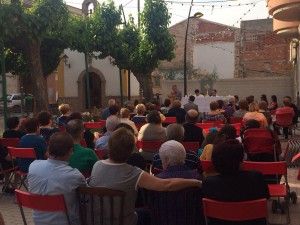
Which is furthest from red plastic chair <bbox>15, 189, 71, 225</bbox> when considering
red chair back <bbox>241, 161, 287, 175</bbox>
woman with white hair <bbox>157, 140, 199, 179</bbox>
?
red chair back <bbox>241, 161, 287, 175</bbox>

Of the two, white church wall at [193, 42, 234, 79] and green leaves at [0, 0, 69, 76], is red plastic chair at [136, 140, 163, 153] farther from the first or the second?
white church wall at [193, 42, 234, 79]

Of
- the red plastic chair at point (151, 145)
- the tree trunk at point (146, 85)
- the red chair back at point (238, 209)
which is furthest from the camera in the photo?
the tree trunk at point (146, 85)

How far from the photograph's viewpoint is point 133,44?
25.5 meters

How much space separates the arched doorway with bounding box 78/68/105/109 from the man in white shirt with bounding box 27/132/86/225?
1242 inches

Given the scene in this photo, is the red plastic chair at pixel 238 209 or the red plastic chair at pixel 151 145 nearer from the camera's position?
the red plastic chair at pixel 238 209

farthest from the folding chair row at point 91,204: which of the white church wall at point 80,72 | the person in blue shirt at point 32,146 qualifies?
the white church wall at point 80,72

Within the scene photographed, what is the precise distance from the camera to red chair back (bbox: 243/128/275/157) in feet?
23.6

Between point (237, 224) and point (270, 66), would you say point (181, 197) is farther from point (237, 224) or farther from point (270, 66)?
point (270, 66)

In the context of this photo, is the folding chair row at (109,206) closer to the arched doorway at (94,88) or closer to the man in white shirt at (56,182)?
the man in white shirt at (56,182)

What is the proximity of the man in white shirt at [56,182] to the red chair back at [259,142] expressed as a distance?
11.3 ft

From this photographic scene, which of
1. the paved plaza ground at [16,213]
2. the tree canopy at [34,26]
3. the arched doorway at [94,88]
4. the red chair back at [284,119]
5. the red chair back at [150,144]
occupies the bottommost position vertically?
the paved plaza ground at [16,213]

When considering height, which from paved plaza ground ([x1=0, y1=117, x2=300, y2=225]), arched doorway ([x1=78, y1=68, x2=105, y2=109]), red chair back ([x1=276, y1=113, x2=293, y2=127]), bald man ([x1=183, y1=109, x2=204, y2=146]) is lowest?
paved plaza ground ([x1=0, y1=117, x2=300, y2=225])

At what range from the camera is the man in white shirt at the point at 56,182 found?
4.37 m

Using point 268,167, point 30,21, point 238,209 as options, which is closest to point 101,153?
point 268,167
